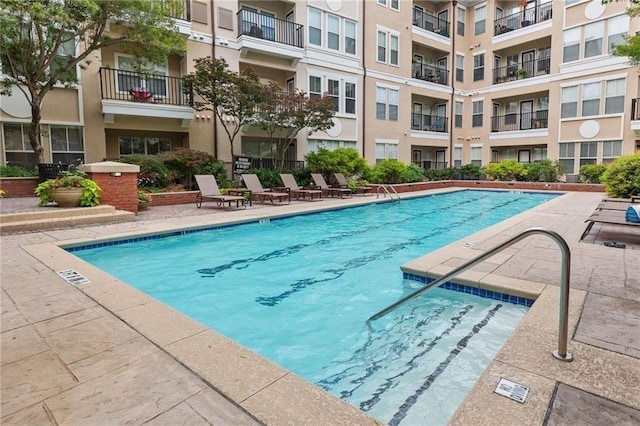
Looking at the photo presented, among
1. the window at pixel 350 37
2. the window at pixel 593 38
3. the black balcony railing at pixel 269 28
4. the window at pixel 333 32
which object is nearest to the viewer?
the black balcony railing at pixel 269 28

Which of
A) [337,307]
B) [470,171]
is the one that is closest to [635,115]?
[470,171]

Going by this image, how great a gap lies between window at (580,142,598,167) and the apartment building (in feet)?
0.25

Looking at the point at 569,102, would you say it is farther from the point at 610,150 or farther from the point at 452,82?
the point at 452,82

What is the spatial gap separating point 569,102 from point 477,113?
5595mm

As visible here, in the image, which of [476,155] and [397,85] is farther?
[476,155]

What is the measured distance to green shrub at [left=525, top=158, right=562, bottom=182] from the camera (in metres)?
20.1

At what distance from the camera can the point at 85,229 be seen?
750 centimetres

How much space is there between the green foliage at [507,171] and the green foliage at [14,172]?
72.1 feet

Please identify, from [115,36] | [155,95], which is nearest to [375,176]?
[155,95]

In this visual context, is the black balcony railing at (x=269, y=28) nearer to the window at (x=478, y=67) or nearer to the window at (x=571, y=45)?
the window at (x=478, y=67)

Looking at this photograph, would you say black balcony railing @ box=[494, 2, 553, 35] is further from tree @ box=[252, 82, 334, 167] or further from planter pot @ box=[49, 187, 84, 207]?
planter pot @ box=[49, 187, 84, 207]

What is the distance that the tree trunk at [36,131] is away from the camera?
426 inches

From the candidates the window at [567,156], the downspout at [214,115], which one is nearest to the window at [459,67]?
the window at [567,156]

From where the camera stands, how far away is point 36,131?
36.5 feet
